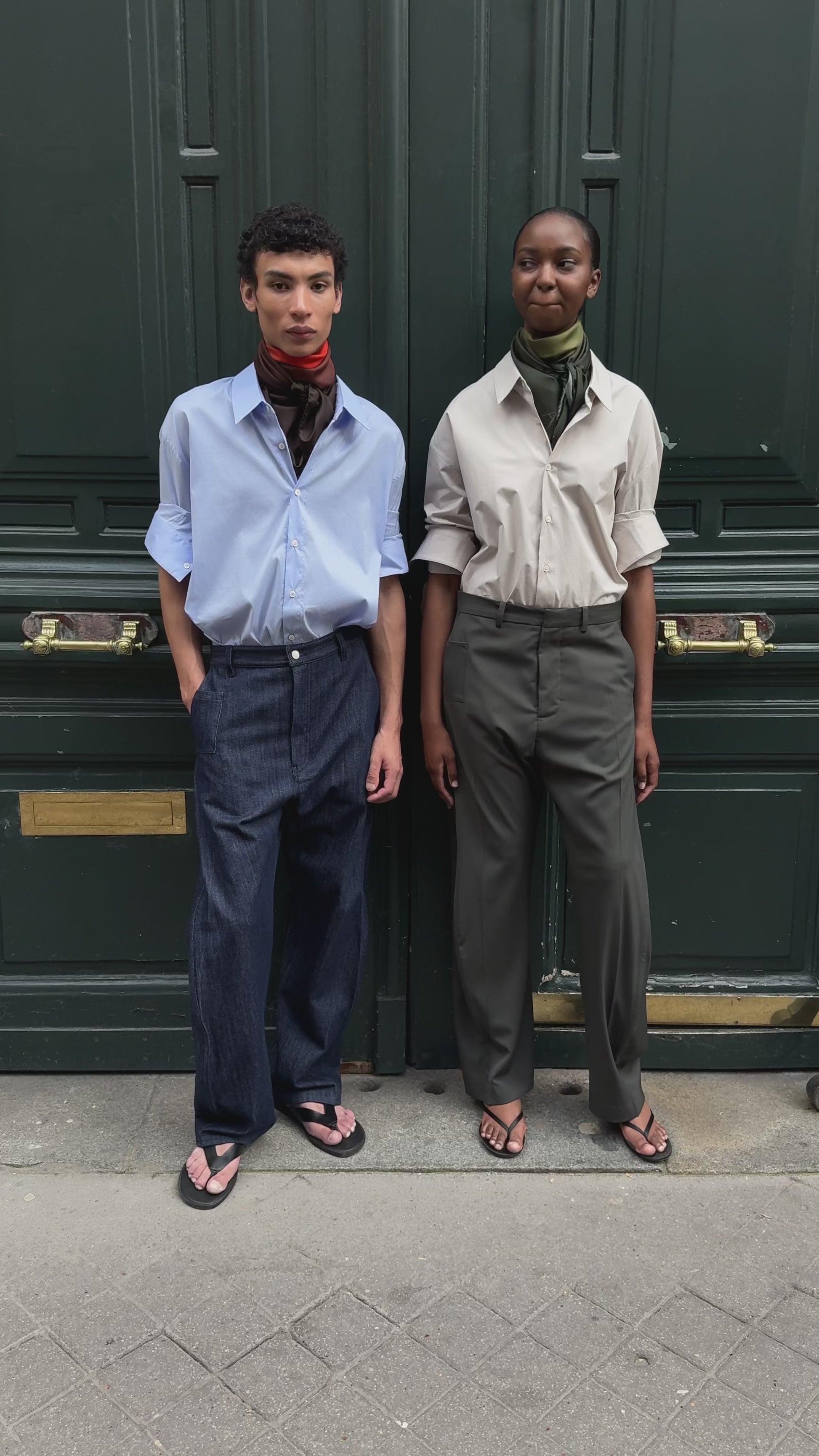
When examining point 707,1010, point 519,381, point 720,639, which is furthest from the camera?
point 707,1010

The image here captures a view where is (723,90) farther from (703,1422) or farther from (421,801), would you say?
(703,1422)

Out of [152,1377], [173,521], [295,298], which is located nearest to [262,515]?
[173,521]

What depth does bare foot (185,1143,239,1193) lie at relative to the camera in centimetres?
262

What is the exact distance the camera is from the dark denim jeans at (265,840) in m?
2.54

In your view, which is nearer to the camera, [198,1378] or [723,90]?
[198,1378]

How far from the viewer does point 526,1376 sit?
2.13 meters

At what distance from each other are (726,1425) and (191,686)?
1.76 meters

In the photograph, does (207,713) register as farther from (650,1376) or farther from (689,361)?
(650,1376)

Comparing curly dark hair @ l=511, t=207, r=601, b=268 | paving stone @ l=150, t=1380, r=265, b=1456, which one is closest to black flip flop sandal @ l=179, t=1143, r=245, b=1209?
paving stone @ l=150, t=1380, r=265, b=1456

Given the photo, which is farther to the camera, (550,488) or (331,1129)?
(331,1129)

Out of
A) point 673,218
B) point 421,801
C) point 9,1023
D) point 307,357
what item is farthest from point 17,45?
point 9,1023

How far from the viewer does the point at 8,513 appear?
9.49 feet

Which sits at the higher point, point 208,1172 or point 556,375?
point 556,375

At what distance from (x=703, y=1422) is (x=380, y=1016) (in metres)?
1.28
